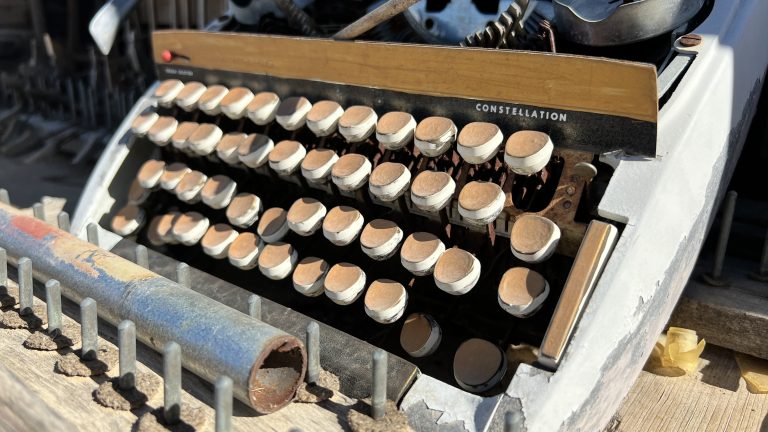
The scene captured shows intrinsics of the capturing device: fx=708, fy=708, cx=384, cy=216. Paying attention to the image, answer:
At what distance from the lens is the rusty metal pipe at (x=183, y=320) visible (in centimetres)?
129

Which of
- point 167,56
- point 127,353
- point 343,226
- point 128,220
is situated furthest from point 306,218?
point 167,56

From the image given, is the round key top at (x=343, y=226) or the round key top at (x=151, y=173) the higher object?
the round key top at (x=343, y=226)

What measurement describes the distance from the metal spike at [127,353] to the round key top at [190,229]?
65cm

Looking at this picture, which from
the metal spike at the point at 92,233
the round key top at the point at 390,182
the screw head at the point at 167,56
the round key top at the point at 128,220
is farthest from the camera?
the screw head at the point at 167,56

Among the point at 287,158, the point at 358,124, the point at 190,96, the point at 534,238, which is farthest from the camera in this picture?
the point at 190,96

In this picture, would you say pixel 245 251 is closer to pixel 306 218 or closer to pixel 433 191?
pixel 306 218

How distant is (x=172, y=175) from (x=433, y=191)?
3.10 ft

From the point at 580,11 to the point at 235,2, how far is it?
1.27m

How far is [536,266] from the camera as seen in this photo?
157 cm

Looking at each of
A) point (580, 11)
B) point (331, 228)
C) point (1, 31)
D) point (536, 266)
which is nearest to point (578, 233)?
point (536, 266)

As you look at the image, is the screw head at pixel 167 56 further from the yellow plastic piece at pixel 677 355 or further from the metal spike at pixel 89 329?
the yellow plastic piece at pixel 677 355

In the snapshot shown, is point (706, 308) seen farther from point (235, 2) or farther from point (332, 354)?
Answer: point (235, 2)

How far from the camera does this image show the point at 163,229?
2086 mm

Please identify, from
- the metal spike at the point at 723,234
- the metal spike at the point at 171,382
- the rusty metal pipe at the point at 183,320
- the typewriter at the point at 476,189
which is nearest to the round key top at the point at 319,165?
the typewriter at the point at 476,189
